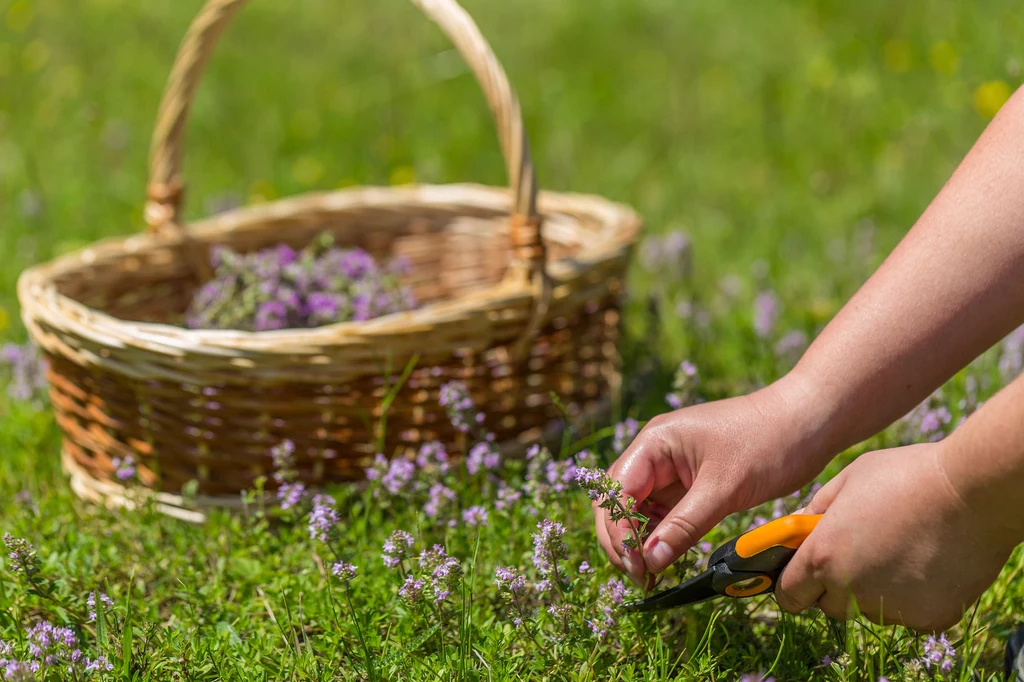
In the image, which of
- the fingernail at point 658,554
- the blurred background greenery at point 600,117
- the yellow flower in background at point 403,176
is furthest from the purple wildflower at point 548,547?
the yellow flower in background at point 403,176

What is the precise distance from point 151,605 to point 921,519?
1.24 m

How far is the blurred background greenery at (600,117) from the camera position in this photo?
3609mm

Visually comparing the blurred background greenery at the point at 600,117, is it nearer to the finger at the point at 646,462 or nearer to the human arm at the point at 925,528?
the finger at the point at 646,462

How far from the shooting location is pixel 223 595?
5.69ft

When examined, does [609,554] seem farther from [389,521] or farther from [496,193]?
[496,193]

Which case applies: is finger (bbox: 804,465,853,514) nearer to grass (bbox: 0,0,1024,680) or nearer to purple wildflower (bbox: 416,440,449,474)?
grass (bbox: 0,0,1024,680)

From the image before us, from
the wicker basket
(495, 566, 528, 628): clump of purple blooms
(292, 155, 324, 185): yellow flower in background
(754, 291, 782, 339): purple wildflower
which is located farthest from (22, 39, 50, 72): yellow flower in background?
(495, 566, 528, 628): clump of purple blooms

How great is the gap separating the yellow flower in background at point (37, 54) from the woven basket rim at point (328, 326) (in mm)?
2435

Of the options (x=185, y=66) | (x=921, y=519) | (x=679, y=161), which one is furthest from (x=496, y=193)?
(x=921, y=519)

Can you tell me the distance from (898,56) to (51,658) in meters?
4.19

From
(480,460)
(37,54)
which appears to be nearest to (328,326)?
(480,460)

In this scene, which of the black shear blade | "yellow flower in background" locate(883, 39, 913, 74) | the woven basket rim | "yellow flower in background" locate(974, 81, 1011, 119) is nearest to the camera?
the black shear blade

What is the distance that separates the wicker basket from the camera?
192 centimetres

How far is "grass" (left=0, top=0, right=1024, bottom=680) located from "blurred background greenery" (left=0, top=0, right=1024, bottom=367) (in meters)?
0.02
